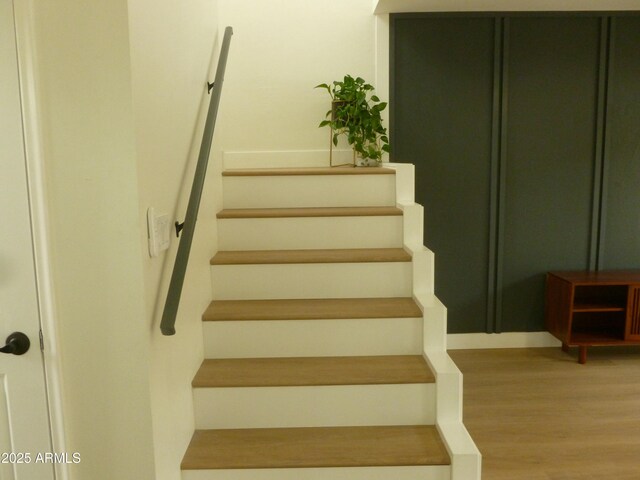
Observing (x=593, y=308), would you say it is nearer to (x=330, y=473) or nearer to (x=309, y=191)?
(x=309, y=191)

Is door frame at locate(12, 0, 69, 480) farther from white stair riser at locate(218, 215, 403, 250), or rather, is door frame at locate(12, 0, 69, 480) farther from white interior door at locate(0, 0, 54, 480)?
white stair riser at locate(218, 215, 403, 250)

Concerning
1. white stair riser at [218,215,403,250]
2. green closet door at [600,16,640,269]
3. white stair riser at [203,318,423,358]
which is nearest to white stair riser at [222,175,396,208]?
white stair riser at [218,215,403,250]

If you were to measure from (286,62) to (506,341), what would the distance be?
273 centimetres

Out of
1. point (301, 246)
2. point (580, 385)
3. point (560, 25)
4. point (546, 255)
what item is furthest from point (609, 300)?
point (301, 246)

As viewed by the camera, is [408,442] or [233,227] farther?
[233,227]

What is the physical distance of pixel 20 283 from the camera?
5.05 ft

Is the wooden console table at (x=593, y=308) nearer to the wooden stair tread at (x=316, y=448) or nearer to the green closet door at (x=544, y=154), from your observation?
the green closet door at (x=544, y=154)

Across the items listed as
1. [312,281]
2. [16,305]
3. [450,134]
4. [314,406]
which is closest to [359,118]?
[450,134]

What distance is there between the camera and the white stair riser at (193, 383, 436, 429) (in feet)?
7.12

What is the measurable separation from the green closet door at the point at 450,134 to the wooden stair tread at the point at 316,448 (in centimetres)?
213

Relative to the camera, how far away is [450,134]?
402cm

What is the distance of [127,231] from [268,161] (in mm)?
2651

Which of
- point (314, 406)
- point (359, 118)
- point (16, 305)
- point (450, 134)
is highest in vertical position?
point (359, 118)

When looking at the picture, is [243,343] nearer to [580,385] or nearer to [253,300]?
[253,300]
